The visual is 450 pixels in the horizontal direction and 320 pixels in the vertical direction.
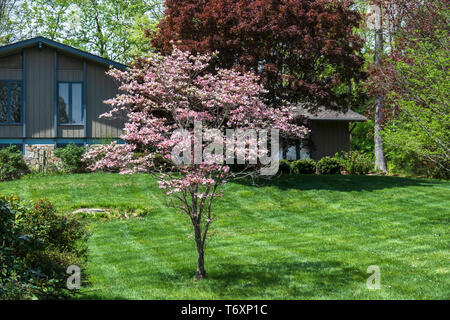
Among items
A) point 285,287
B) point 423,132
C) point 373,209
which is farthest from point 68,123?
point 285,287

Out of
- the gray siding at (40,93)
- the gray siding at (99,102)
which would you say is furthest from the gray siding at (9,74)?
the gray siding at (99,102)

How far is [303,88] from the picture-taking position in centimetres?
1786

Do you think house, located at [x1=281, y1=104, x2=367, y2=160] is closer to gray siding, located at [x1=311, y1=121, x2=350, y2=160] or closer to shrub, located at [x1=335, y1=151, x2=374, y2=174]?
gray siding, located at [x1=311, y1=121, x2=350, y2=160]

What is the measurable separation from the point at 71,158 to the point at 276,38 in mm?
9763

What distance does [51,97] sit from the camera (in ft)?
73.6

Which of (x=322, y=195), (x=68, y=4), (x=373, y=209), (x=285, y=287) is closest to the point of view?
(x=285, y=287)

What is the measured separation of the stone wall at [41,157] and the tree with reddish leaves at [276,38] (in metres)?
7.18

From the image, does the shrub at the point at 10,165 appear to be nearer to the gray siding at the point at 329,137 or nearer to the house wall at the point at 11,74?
the house wall at the point at 11,74

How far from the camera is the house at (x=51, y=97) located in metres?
22.2

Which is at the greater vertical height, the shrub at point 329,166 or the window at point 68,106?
the window at point 68,106

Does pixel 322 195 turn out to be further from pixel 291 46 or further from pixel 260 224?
pixel 291 46

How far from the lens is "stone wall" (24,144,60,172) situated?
70.4 feet

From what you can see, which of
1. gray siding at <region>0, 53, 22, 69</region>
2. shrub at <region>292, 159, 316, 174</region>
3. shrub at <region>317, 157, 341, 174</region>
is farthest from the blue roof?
shrub at <region>317, 157, 341, 174</region>
